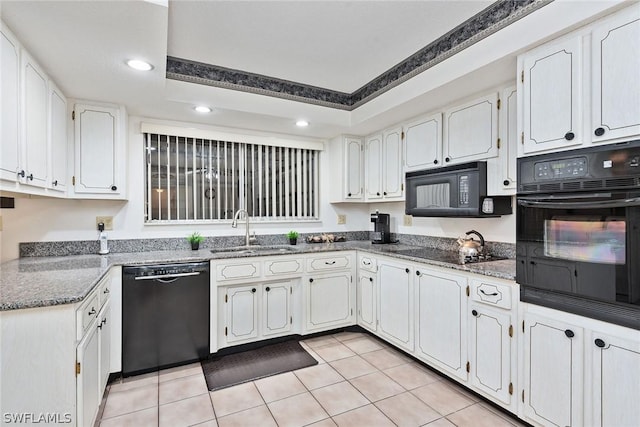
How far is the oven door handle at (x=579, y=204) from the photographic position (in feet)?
4.72

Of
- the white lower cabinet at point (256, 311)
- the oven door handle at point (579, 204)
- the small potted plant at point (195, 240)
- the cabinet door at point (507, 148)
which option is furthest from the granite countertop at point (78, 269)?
the cabinet door at point (507, 148)

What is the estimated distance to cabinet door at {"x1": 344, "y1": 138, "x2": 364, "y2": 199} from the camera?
3.71 metres

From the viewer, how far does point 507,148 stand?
2.27m

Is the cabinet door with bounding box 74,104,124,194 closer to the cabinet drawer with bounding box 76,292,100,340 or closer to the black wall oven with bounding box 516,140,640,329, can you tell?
the cabinet drawer with bounding box 76,292,100,340

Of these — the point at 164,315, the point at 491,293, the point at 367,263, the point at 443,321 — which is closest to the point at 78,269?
the point at 164,315

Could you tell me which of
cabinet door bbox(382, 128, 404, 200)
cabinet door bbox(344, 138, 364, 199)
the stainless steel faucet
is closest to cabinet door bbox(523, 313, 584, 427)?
cabinet door bbox(382, 128, 404, 200)

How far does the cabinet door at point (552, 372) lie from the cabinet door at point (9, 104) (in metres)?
2.84

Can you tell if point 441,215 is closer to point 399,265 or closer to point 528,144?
point 399,265

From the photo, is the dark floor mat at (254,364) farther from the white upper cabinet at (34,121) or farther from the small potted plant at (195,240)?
the white upper cabinet at (34,121)

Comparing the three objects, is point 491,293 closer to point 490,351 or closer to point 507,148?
point 490,351

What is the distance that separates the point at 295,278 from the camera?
3.13m

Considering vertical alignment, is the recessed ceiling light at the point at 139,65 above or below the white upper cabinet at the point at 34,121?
above

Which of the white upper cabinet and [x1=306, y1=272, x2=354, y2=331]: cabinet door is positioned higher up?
the white upper cabinet


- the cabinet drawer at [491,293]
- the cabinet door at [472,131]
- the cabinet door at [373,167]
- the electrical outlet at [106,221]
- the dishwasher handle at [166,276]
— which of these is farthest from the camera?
the cabinet door at [373,167]
